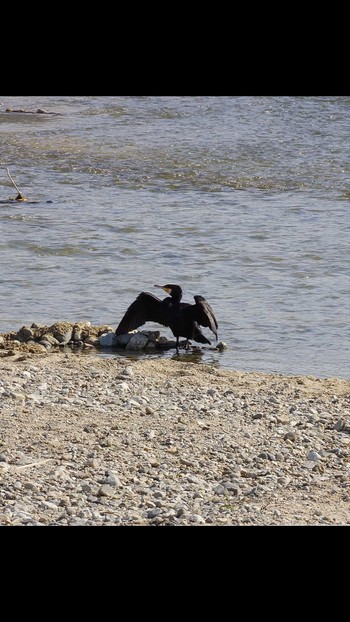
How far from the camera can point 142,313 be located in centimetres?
966

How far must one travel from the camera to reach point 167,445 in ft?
20.9

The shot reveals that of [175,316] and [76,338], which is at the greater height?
[175,316]

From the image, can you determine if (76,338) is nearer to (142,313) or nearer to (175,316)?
(142,313)

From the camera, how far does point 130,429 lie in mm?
6645

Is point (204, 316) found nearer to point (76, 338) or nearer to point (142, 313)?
point (142, 313)

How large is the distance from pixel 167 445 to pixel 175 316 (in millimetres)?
3289

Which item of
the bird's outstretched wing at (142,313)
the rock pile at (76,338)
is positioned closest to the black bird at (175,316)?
the bird's outstretched wing at (142,313)

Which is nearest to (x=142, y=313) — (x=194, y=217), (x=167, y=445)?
(x=167, y=445)

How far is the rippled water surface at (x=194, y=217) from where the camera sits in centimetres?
1037

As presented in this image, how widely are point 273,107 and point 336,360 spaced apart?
16615mm

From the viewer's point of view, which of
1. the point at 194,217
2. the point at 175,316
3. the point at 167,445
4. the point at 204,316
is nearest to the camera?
the point at 167,445

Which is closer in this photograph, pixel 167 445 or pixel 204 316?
pixel 167 445

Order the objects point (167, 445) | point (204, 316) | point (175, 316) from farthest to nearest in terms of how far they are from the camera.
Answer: point (175, 316) → point (204, 316) → point (167, 445)

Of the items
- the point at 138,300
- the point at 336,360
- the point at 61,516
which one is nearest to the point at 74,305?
the point at 138,300
